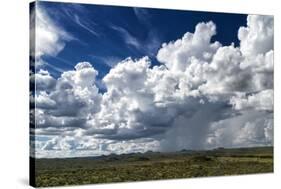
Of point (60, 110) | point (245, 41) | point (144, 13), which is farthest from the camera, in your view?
point (245, 41)

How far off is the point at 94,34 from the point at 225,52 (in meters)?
2.87

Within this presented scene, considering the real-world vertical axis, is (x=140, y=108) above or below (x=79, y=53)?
below

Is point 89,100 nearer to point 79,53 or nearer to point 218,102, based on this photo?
point 79,53

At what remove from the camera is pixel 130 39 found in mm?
13398

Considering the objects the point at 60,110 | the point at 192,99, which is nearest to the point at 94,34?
the point at 60,110

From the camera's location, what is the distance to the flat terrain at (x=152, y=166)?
12.8m

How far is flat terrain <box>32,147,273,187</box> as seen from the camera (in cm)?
1277

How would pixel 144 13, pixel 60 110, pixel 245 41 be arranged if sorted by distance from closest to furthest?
pixel 60 110 < pixel 144 13 < pixel 245 41

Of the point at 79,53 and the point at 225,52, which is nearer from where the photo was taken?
the point at 79,53

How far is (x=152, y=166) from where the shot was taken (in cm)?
1367

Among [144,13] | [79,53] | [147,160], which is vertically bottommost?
[147,160]

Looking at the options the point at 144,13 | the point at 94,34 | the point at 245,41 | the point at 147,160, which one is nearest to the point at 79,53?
the point at 94,34

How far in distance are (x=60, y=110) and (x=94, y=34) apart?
160cm

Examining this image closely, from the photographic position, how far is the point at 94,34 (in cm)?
1307
